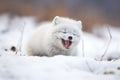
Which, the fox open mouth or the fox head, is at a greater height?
the fox head

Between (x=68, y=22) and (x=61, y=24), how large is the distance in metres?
0.15

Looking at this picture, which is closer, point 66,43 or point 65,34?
point 65,34

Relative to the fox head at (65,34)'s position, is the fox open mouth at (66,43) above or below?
below

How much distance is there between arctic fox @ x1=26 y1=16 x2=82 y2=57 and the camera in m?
7.72

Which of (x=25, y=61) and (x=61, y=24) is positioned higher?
(x=61, y=24)

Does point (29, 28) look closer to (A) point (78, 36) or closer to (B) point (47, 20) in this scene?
(B) point (47, 20)

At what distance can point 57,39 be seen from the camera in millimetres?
7852

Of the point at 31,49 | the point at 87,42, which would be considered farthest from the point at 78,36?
the point at 87,42

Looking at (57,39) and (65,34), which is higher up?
(65,34)

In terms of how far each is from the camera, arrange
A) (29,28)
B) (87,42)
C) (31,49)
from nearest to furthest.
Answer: (31,49) < (87,42) < (29,28)

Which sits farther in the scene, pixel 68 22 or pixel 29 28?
pixel 29 28

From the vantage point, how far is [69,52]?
26.8ft

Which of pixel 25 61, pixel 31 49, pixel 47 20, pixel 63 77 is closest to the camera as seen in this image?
pixel 63 77

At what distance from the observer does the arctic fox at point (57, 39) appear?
7.72m
